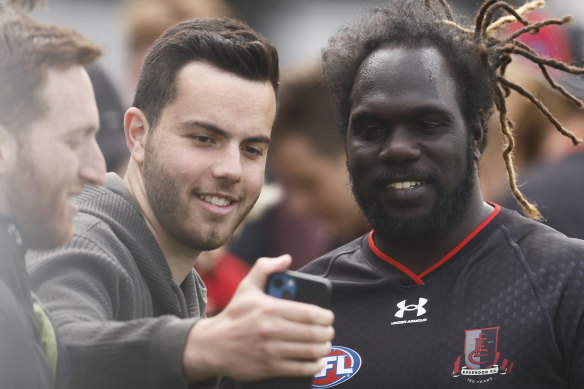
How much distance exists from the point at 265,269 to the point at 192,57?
908mm

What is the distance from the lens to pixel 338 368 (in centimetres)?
225

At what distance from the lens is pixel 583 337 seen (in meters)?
2.01

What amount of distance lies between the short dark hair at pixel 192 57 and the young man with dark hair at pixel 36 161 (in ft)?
2.12

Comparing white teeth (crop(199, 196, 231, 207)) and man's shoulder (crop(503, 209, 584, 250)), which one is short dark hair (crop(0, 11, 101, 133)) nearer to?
white teeth (crop(199, 196, 231, 207))

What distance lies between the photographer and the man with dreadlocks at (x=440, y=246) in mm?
2086

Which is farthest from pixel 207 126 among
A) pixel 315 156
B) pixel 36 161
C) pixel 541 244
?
pixel 315 156

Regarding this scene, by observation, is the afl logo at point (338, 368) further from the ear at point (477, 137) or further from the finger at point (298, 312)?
the finger at point (298, 312)

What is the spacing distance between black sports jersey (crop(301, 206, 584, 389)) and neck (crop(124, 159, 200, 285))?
0.46m

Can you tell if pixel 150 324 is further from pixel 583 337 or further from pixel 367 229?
pixel 367 229

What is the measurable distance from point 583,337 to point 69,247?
118 centimetres

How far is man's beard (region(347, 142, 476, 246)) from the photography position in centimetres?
227

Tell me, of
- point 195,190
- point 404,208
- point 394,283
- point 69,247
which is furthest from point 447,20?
point 69,247

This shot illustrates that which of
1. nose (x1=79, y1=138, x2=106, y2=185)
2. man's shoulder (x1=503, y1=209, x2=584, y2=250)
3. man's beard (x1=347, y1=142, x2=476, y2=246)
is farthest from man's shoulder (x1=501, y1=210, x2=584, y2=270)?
nose (x1=79, y1=138, x2=106, y2=185)

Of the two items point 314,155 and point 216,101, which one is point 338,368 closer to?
point 216,101
